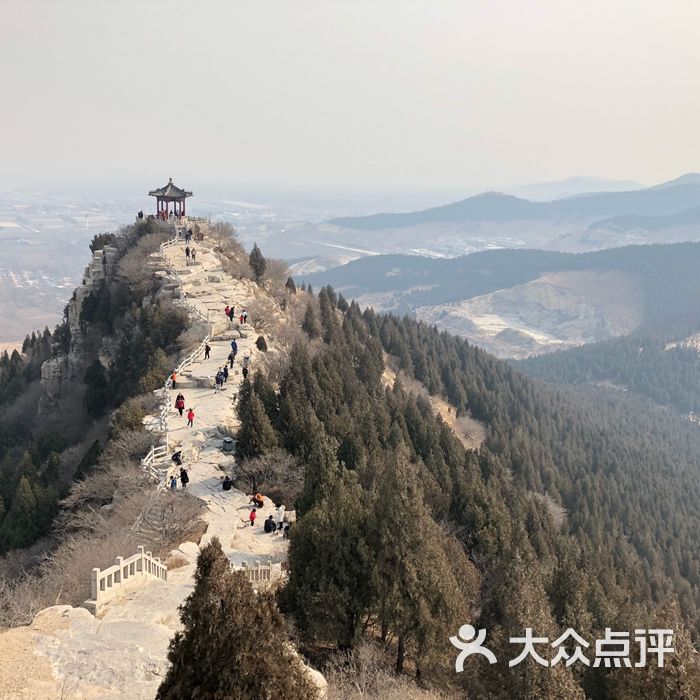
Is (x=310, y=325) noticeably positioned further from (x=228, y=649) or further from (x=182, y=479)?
(x=228, y=649)

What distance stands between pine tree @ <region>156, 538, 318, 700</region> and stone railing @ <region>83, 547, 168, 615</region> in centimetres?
672

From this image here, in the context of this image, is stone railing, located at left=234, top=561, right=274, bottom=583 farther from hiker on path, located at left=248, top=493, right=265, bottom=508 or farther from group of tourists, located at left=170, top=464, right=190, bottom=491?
group of tourists, located at left=170, top=464, right=190, bottom=491

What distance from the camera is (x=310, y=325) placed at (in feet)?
205

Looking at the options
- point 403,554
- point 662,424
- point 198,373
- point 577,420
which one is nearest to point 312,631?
point 403,554

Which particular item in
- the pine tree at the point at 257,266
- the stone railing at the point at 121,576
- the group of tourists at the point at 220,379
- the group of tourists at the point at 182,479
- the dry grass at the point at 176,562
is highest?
the pine tree at the point at 257,266

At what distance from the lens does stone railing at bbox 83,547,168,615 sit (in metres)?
17.6

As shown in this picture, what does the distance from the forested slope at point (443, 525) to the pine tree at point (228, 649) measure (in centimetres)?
698

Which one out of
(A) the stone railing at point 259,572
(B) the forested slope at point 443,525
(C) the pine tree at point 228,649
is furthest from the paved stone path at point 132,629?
(C) the pine tree at point 228,649

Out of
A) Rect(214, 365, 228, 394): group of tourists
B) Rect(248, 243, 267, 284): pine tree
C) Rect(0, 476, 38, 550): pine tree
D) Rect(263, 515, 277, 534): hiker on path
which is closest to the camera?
Rect(263, 515, 277, 534): hiker on path

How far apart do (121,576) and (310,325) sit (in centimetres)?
4473

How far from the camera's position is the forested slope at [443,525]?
59.7 ft

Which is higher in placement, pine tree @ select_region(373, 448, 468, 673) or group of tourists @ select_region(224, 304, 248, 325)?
group of tourists @ select_region(224, 304, 248, 325)

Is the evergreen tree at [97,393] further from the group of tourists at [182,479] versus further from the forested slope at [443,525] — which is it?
the group of tourists at [182,479]

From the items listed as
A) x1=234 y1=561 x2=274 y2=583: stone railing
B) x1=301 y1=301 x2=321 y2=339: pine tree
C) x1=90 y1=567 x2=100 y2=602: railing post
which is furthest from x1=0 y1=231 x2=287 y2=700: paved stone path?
x1=301 y1=301 x2=321 y2=339: pine tree
